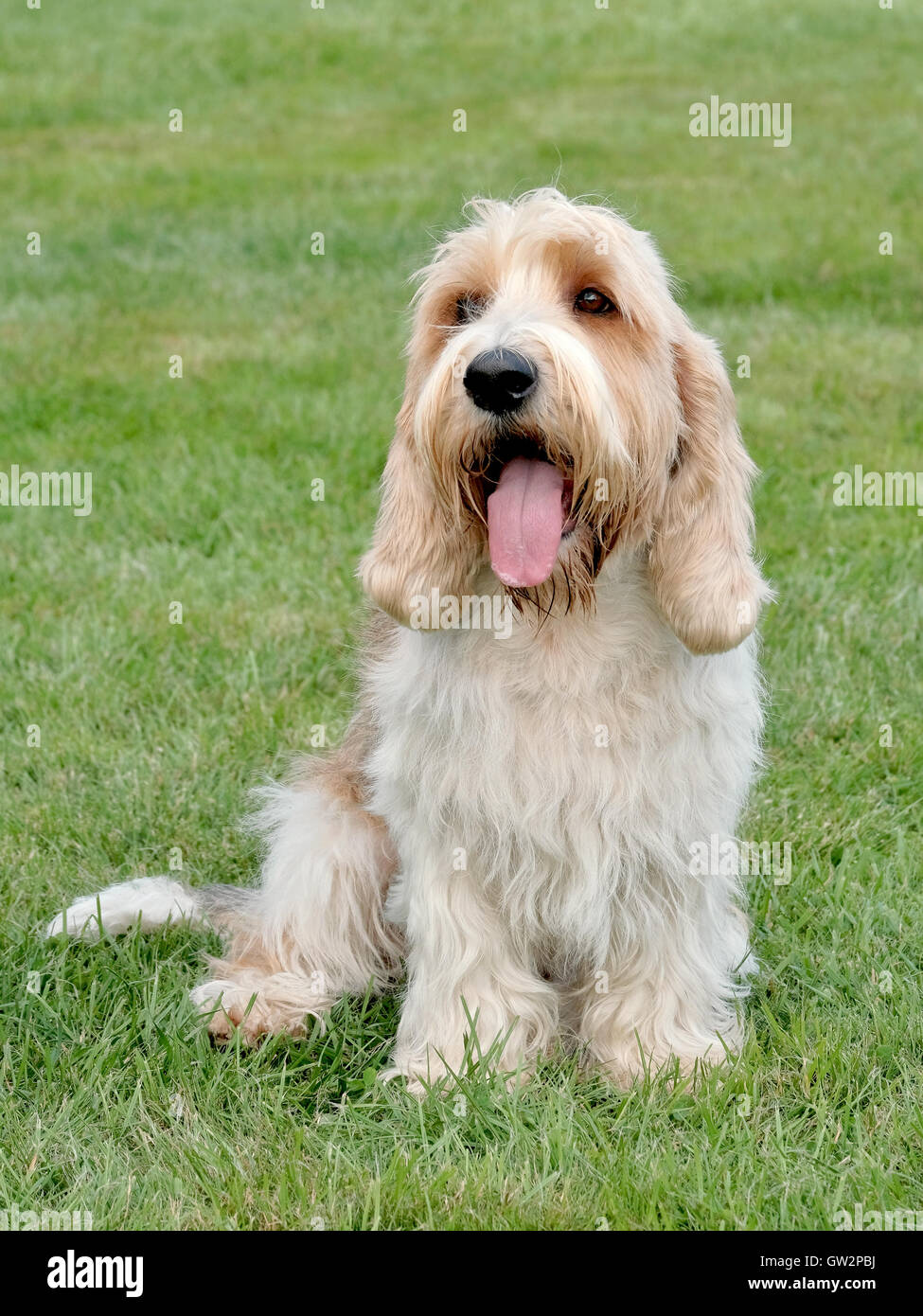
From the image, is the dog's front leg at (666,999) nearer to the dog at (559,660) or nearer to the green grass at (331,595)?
the dog at (559,660)

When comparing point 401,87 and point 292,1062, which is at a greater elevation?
point 401,87

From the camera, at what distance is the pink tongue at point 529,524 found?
3.10 meters

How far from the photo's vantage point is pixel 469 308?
326 centimetres

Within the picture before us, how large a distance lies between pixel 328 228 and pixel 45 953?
8.43m

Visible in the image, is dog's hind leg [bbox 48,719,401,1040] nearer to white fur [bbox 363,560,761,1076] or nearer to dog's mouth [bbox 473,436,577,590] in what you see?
white fur [bbox 363,560,761,1076]

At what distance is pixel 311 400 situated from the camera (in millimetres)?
8172

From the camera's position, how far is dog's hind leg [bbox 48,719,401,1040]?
3.79 meters

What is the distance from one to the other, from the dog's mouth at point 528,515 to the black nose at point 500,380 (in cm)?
11

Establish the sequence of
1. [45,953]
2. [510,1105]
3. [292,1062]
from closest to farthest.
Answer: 1. [510,1105]
2. [292,1062]
3. [45,953]

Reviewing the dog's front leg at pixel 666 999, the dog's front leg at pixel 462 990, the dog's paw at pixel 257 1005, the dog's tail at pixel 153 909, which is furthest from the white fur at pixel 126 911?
the dog's front leg at pixel 666 999

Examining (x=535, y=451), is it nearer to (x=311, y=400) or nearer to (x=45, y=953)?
(x=45, y=953)

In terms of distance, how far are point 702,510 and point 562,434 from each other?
421 mm

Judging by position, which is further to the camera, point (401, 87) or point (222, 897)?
point (401, 87)
